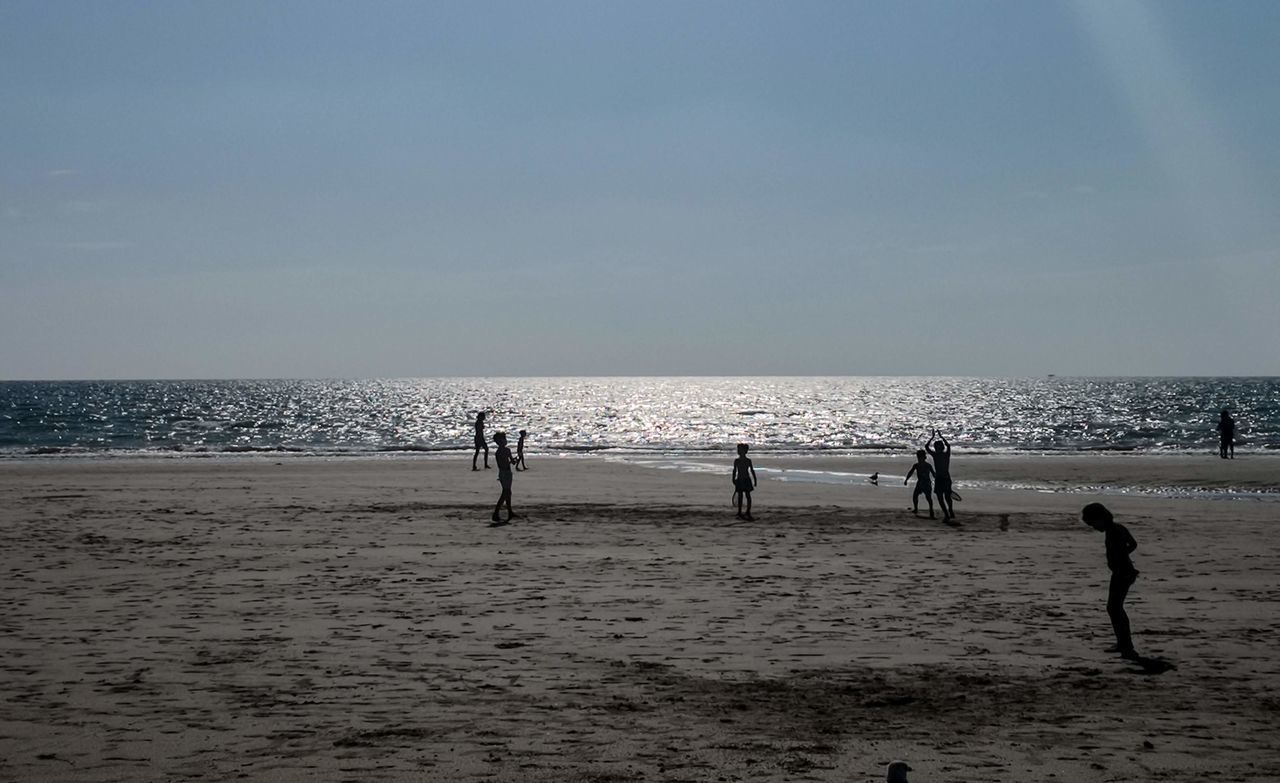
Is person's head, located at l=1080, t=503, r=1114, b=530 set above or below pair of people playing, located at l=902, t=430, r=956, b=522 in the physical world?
above

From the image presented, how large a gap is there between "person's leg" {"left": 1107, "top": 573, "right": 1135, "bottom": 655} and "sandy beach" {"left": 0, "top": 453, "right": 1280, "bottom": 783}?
32 centimetres

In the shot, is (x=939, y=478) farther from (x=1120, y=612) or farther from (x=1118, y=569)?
(x=1120, y=612)

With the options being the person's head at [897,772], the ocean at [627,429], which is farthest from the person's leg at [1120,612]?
the ocean at [627,429]

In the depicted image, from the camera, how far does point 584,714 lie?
323 inches

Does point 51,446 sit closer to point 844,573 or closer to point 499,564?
point 499,564

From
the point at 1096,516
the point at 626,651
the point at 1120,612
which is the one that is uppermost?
the point at 1096,516

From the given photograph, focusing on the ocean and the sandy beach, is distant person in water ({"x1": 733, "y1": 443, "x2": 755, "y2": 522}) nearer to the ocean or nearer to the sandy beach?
the sandy beach

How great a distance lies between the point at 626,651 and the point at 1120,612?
4.87 m

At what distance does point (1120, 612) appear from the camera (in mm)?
10227

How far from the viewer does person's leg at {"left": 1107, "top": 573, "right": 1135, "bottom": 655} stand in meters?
10.1

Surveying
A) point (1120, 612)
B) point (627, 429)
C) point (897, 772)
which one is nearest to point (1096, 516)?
point (1120, 612)

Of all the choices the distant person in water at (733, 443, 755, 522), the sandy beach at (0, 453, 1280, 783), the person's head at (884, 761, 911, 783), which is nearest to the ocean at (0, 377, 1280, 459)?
the distant person in water at (733, 443, 755, 522)

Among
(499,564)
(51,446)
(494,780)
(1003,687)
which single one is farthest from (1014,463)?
(51,446)

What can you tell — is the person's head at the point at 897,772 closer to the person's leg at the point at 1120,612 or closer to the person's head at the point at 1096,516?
→ the person's head at the point at 1096,516
